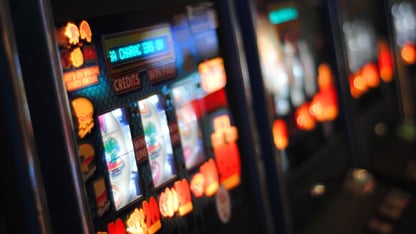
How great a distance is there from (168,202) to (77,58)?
0.42 metres

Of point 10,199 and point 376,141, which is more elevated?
point 10,199

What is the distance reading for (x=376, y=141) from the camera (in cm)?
279

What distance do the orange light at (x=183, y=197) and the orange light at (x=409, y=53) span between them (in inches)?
81.1

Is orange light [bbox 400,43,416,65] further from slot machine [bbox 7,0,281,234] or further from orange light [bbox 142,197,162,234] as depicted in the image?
orange light [bbox 142,197,162,234]

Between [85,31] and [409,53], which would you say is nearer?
[85,31]

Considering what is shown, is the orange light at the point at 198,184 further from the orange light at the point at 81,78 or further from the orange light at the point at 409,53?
the orange light at the point at 409,53

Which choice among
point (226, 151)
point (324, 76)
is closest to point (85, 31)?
point (226, 151)

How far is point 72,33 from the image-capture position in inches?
46.8

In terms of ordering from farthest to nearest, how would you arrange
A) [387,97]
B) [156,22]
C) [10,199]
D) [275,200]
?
[387,97], [275,200], [156,22], [10,199]

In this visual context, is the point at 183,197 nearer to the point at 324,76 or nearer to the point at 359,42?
the point at 324,76

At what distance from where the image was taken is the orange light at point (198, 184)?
1.57m

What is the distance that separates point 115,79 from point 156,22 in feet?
0.74

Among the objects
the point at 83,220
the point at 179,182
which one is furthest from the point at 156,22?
the point at 83,220

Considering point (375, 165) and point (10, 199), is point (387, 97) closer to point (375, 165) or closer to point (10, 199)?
point (375, 165)
